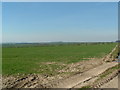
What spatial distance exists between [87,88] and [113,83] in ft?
6.30

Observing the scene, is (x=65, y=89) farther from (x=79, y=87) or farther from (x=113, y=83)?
(x=113, y=83)

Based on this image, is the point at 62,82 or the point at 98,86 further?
the point at 62,82

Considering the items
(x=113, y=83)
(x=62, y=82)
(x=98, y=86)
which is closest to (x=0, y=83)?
(x=62, y=82)

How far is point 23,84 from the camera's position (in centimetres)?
879

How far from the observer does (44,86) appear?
8430mm

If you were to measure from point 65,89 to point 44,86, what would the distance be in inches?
47.4

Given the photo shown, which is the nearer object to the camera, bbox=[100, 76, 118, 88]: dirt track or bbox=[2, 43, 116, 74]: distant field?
bbox=[100, 76, 118, 88]: dirt track

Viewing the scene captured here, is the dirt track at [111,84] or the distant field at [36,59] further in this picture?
the distant field at [36,59]

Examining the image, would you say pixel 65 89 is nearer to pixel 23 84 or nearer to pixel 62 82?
pixel 62 82

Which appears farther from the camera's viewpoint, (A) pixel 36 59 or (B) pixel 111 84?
(A) pixel 36 59

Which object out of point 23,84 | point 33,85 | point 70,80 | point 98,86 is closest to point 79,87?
point 98,86

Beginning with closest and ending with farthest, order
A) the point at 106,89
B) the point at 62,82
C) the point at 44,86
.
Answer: the point at 106,89
the point at 44,86
the point at 62,82

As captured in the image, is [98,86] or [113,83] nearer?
[98,86]

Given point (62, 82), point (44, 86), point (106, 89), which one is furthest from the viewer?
point (62, 82)
